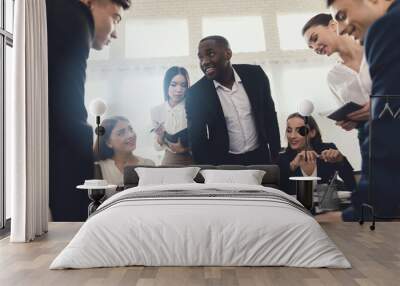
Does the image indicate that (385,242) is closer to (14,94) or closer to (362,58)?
(362,58)

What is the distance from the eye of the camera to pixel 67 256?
4594 millimetres

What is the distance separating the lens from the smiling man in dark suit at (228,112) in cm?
759

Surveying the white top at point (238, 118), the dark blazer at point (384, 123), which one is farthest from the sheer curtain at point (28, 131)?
the dark blazer at point (384, 123)

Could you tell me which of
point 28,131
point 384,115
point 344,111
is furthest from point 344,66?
point 28,131

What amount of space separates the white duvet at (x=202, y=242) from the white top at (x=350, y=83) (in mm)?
3303

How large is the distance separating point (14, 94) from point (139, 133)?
6.78 ft

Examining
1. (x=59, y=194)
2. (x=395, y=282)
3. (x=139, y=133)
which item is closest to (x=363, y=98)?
(x=139, y=133)

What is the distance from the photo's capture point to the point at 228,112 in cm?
762

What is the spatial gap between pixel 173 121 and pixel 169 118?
71mm

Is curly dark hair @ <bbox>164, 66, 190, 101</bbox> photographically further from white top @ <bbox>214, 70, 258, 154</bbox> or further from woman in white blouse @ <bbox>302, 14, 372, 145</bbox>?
woman in white blouse @ <bbox>302, 14, 372, 145</bbox>

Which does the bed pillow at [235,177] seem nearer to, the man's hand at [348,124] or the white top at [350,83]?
the man's hand at [348,124]

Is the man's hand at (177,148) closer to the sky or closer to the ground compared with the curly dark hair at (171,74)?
closer to the ground

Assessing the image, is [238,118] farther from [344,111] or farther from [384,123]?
[384,123]

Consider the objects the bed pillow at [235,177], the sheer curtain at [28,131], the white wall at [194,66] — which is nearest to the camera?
the sheer curtain at [28,131]
